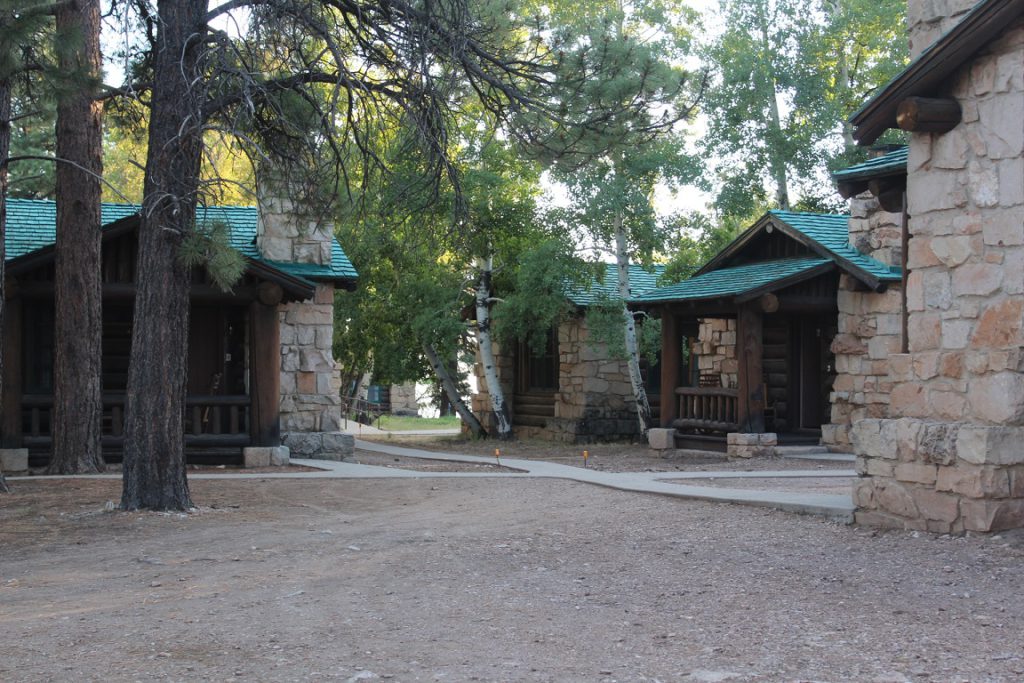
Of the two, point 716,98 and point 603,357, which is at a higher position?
point 716,98

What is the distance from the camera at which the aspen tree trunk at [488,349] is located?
25078 millimetres

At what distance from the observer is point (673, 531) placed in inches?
400

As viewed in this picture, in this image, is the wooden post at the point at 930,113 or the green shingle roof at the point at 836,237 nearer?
the wooden post at the point at 930,113

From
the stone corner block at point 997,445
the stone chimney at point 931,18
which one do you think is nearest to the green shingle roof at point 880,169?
the stone chimney at point 931,18

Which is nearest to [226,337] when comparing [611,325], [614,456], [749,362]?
[614,456]

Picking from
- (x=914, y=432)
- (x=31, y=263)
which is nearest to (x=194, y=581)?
(x=914, y=432)

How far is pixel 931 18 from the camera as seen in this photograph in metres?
9.80

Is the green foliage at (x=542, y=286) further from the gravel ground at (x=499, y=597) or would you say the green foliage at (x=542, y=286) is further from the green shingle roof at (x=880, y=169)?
the gravel ground at (x=499, y=597)

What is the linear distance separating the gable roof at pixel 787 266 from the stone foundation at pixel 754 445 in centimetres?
233

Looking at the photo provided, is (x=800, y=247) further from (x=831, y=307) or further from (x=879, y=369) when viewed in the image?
(x=879, y=369)

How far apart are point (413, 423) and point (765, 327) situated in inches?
723

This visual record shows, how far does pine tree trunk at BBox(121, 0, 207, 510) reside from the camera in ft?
36.3

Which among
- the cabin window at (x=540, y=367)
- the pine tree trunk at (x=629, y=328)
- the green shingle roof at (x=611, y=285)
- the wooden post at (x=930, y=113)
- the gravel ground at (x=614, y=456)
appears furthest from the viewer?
the cabin window at (x=540, y=367)

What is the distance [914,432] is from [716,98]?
2128cm
